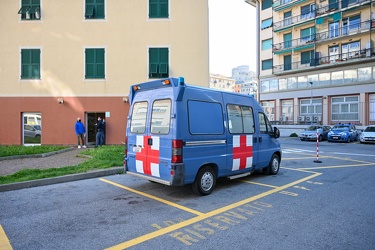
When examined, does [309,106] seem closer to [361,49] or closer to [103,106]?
[361,49]

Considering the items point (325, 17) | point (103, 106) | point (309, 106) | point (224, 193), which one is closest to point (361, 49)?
point (325, 17)

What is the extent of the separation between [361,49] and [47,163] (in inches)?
1336

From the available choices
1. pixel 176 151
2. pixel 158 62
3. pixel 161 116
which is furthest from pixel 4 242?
pixel 158 62

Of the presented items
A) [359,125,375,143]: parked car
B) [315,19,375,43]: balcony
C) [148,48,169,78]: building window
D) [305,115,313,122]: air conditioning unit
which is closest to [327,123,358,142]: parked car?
[359,125,375,143]: parked car

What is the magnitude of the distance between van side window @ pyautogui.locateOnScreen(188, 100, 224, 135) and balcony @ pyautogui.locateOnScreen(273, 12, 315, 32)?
3480 cm

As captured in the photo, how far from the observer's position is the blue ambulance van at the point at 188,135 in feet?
18.7

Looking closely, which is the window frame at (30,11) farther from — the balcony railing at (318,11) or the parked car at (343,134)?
the balcony railing at (318,11)

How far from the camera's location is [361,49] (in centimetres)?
3109

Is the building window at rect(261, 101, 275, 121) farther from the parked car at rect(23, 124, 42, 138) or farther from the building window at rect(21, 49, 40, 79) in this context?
the building window at rect(21, 49, 40, 79)

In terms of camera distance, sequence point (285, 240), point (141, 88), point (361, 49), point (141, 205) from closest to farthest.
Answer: point (285, 240)
point (141, 205)
point (141, 88)
point (361, 49)

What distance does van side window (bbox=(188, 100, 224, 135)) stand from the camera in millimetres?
5938

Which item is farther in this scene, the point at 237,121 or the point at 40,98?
the point at 40,98

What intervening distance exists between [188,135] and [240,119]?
6.66 ft

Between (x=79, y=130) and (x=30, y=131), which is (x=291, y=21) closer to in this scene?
(x=79, y=130)
